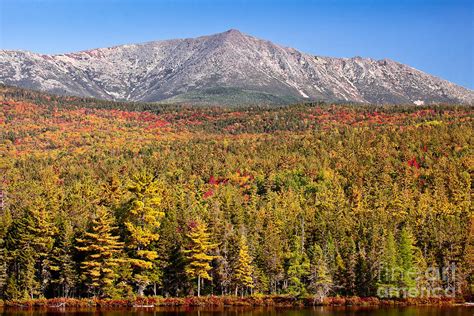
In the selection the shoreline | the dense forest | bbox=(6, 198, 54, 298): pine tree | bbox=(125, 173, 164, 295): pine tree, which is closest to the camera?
the shoreline

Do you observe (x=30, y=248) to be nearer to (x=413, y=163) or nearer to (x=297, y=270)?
(x=297, y=270)

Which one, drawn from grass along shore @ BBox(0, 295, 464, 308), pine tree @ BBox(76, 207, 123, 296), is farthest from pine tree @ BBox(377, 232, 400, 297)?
pine tree @ BBox(76, 207, 123, 296)

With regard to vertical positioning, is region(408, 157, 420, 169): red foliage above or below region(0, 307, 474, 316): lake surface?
above

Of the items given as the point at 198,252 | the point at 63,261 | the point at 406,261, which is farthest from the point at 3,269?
the point at 406,261

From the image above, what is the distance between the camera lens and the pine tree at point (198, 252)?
8645 cm

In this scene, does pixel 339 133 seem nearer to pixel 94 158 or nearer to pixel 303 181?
pixel 303 181

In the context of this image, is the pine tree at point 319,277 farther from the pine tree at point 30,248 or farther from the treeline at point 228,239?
the pine tree at point 30,248

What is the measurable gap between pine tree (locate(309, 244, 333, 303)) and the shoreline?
99 centimetres

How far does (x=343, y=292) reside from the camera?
93.1 metres

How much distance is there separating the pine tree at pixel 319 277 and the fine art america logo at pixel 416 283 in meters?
7.26

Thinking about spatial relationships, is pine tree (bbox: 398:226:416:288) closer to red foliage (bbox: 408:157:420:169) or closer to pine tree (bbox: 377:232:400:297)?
pine tree (bbox: 377:232:400:297)

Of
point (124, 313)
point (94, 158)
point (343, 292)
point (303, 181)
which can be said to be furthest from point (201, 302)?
point (94, 158)

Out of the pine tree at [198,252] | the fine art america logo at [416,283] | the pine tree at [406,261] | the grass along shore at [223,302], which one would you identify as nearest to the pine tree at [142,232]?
the grass along shore at [223,302]

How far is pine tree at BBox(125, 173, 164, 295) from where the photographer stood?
86188mm
